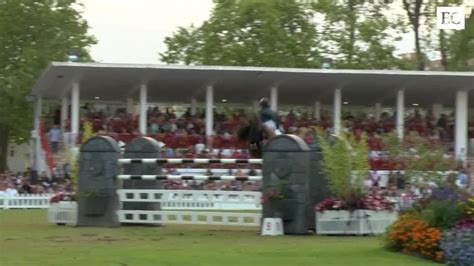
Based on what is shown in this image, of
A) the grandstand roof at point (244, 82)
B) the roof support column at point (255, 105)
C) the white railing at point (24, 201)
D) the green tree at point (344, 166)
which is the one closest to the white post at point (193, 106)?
the grandstand roof at point (244, 82)

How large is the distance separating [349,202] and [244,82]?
26.3 metres

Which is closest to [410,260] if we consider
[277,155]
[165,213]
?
[277,155]

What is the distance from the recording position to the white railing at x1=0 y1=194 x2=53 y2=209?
124 feet

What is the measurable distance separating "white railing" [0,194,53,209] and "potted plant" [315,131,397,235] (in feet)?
61.2

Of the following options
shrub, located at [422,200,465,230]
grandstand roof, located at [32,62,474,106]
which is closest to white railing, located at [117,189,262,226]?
shrub, located at [422,200,465,230]

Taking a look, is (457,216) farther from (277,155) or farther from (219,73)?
(219,73)

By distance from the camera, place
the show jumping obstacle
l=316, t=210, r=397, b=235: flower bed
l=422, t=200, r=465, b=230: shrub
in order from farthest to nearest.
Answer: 1. the show jumping obstacle
2. l=316, t=210, r=397, b=235: flower bed
3. l=422, t=200, r=465, b=230: shrub

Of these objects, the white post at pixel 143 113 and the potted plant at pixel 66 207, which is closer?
the potted plant at pixel 66 207

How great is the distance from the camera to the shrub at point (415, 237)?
1520cm

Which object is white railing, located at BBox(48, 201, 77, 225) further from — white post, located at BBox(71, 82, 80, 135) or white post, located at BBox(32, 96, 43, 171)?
white post, located at BBox(32, 96, 43, 171)

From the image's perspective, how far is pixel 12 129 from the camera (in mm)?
63250

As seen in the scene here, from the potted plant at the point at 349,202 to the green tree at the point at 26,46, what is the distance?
41.9 meters

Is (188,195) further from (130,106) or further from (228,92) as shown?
(130,106)

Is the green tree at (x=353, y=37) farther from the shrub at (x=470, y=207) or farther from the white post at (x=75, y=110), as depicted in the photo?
the shrub at (x=470, y=207)
